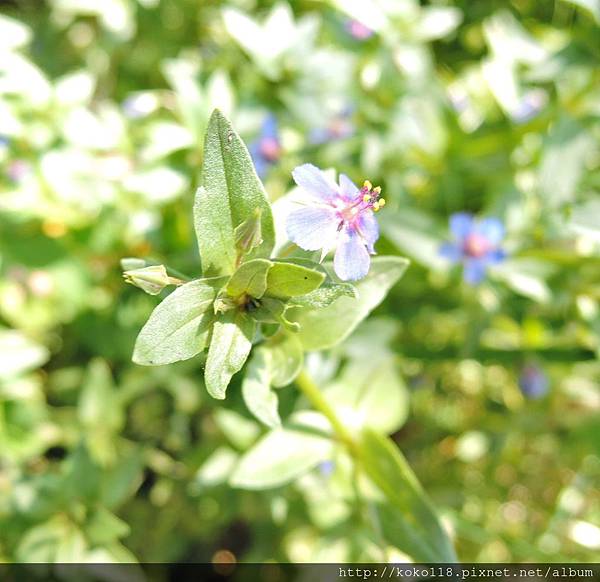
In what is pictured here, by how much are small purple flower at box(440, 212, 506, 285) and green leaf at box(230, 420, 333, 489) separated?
2.42 ft

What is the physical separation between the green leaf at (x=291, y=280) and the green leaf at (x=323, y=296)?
0.02m

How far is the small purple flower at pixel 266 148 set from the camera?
2.33 meters

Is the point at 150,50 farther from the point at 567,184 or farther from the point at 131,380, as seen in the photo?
the point at 567,184

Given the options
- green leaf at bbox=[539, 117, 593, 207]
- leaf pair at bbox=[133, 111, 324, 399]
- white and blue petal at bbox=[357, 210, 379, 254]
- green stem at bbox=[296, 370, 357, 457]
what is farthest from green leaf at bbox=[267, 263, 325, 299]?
green leaf at bbox=[539, 117, 593, 207]

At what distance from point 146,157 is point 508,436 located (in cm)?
156

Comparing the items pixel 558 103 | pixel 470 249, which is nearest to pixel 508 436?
pixel 470 249

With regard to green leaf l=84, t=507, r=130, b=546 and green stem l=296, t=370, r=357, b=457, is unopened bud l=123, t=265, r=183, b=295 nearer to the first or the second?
green stem l=296, t=370, r=357, b=457

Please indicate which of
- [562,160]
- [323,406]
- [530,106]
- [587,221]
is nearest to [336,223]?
[323,406]

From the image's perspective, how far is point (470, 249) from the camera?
2.26m

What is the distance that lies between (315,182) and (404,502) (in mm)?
891

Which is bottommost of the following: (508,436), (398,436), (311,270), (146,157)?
(398,436)

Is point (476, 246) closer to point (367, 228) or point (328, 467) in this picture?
point (328, 467)

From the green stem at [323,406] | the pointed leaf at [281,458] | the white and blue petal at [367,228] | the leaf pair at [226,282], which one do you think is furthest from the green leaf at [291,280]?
the pointed leaf at [281,458]

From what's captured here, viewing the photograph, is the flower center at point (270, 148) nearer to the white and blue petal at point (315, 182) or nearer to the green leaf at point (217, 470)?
the green leaf at point (217, 470)
